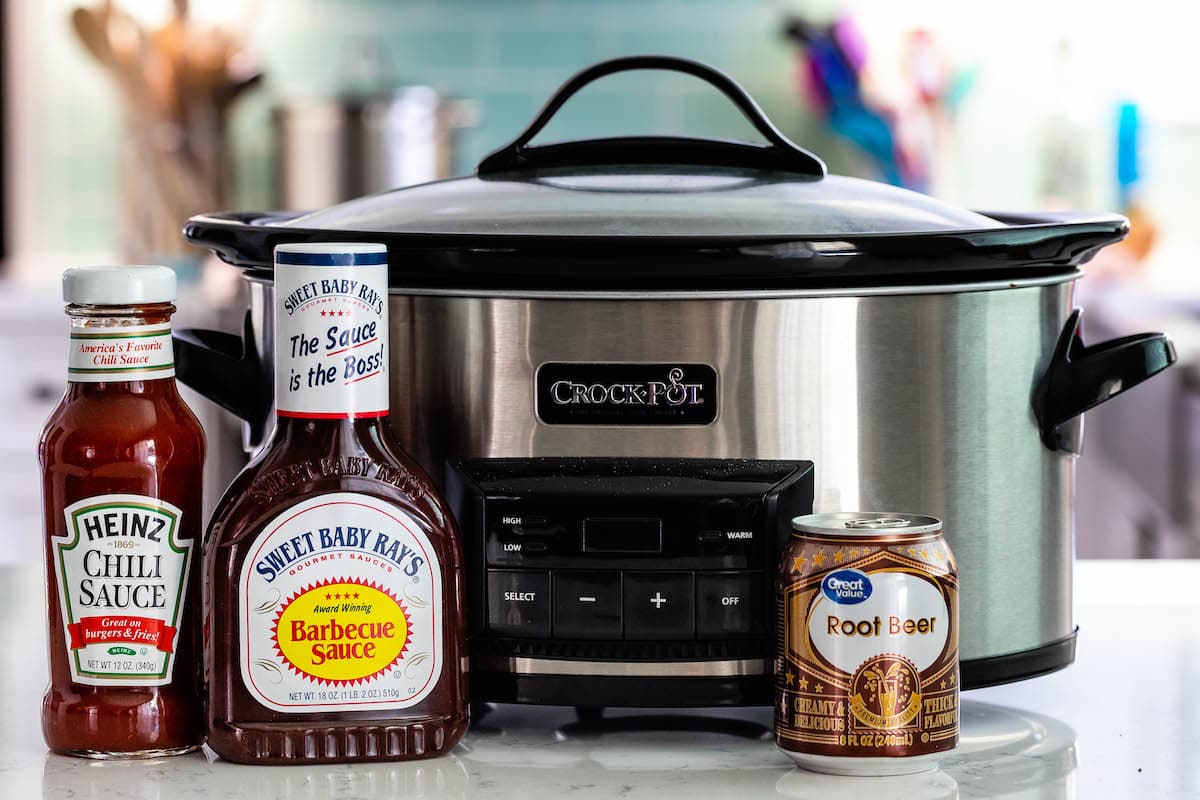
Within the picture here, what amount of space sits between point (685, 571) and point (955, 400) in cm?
16

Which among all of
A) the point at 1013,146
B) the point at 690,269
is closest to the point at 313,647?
the point at 690,269

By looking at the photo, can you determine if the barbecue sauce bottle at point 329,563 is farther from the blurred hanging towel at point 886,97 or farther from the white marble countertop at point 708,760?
the blurred hanging towel at point 886,97

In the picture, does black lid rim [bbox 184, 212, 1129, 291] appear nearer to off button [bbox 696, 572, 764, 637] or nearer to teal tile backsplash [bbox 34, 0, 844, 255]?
off button [bbox 696, 572, 764, 637]

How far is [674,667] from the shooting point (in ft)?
2.37

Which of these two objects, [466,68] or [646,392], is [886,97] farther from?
[646,392]

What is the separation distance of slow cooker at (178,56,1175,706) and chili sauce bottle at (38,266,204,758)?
0.36 feet

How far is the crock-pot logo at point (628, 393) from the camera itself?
28.7 inches

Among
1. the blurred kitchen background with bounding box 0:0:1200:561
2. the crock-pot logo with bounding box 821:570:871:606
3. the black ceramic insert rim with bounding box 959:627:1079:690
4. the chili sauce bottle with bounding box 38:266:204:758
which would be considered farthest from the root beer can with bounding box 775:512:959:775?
the blurred kitchen background with bounding box 0:0:1200:561

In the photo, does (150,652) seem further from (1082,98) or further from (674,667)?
(1082,98)

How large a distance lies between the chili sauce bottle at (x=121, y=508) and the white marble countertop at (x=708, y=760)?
47 mm

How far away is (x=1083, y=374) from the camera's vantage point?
2.54 feet

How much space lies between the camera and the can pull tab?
2.21ft

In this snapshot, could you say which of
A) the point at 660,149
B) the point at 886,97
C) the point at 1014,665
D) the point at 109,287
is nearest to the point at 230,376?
the point at 109,287

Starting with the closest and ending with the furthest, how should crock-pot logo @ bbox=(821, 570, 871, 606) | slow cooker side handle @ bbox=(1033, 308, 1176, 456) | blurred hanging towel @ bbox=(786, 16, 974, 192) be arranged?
crock-pot logo @ bbox=(821, 570, 871, 606) < slow cooker side handle @ bbox=(1033, 308, 1176, 456) < blurred hanging towel @ bbox=(786, 16, 974, 192)
